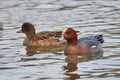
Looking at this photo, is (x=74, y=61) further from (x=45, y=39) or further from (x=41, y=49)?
(x=45, y=39)

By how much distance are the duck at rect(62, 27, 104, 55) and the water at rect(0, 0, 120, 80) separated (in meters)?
0.26

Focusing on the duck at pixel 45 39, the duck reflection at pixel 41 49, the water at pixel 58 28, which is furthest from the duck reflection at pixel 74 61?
the duck at pixel 45 39

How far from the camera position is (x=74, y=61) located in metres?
14.2

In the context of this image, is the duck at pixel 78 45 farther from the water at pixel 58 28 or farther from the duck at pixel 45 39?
the duck at pixel 45 39

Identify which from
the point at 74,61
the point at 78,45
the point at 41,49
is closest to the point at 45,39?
the point at 41,49

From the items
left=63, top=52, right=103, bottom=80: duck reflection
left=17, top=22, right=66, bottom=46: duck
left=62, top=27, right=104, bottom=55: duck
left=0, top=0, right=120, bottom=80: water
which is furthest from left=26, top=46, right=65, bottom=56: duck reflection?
left=63, top=52, right=103, bottom=80: duck reflection

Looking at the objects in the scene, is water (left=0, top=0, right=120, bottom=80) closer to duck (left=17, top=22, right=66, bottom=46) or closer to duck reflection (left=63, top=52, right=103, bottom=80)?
duck reflection (left=63, top=52, right=103, bottom=80)

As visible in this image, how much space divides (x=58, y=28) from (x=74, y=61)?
4.43 meters

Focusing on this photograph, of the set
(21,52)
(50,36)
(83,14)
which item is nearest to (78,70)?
(21,52)

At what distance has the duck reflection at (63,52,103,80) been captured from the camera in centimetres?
1256

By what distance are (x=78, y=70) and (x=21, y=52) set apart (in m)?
2.96

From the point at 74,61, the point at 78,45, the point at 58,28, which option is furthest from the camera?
the point at 58,28

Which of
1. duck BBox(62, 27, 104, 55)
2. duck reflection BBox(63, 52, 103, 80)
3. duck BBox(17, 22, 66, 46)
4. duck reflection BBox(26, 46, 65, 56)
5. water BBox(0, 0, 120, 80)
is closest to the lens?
duck reflection BBox(63, 52, 103, 80)

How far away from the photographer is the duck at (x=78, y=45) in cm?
1507
